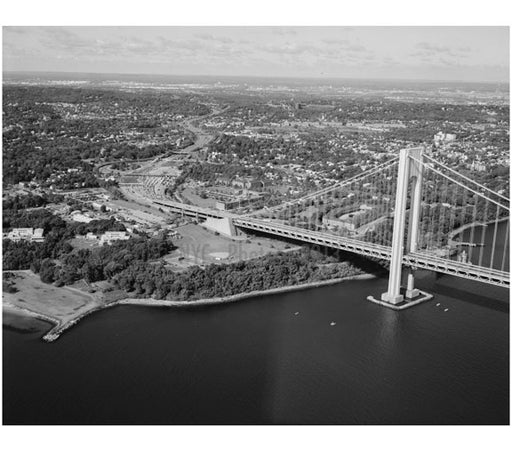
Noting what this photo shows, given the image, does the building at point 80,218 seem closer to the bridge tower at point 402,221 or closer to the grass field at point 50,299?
the grass field at point 50,299

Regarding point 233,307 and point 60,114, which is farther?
point 60,114

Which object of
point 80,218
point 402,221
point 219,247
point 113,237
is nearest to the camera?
point 402,221

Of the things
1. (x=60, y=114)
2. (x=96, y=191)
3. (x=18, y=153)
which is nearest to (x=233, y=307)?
(x=96, y=191)

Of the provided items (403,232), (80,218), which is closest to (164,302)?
(403,232)

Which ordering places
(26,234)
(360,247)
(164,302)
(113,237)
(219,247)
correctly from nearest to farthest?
1. (164,302)
2. (360,247)
3. (219,247)
4. (113,237)
5. (26,234)

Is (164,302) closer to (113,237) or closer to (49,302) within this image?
(49,302)

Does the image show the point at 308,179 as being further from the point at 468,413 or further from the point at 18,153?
the point at 468,413

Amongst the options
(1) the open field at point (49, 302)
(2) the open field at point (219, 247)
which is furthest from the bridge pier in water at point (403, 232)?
(1) the open field at point (49, 302)

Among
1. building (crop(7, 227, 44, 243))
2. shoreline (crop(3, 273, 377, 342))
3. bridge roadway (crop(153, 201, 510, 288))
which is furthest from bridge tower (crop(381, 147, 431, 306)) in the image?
building (crop(7, 227, 44, 243))
